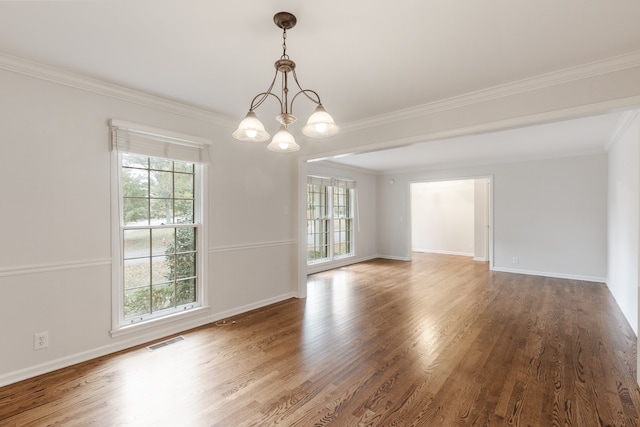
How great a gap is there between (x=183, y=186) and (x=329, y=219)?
13.0 ft

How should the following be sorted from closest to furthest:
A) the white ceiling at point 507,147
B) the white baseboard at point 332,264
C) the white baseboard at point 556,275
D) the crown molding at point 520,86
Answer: the crown molding at point 520,86, the white ceiling at point 507,147, the white baseboard at point 556,275, the white baseboard at point 332,264

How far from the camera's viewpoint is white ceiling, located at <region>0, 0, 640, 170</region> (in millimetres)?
1802

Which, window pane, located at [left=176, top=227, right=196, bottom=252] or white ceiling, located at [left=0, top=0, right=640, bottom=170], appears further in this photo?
window pane, located at [left=176, top=227, right=196, bottom=252]

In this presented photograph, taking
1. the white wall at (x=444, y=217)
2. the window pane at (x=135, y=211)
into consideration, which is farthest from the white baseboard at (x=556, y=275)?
the window pane at (x=135, y=211)

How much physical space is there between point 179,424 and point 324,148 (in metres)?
3.38

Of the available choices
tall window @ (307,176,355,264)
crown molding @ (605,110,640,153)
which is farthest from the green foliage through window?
crown molding @ (605,110,640,153)

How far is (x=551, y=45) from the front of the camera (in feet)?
7.18

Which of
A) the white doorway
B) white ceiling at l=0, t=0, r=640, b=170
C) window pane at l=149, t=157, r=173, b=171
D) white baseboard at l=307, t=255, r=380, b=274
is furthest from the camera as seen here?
the white doorway

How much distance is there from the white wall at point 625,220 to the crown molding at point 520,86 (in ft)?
2.84

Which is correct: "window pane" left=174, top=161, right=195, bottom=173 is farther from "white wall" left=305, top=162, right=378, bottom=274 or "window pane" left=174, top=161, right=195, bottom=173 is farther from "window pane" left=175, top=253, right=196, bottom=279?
"white wall" left=305, top=162, right=378, bottom=274

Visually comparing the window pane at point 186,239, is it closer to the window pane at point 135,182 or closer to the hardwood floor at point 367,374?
the window pane at point 135,182

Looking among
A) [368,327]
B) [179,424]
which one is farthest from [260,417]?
[368,327]

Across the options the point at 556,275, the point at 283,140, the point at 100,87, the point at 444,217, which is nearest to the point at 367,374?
the point at 283,140

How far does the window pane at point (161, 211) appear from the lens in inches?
127
